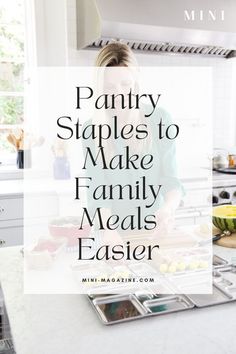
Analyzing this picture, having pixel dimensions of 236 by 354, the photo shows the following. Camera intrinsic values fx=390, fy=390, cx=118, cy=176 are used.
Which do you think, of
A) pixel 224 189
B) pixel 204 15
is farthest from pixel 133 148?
pixel 204 15

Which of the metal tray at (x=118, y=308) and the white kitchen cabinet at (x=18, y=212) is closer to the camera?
the metal tray at (x=118, y=308)

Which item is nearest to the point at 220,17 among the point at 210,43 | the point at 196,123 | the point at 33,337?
the point at 210,43

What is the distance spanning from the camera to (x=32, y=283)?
1083mm

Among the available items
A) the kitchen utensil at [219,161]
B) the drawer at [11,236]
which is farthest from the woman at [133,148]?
the kitchen utensil at [219,161]

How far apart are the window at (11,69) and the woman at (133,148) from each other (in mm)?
1669

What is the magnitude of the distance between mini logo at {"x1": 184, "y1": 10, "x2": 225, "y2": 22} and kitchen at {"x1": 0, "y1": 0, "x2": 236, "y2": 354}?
0.04m

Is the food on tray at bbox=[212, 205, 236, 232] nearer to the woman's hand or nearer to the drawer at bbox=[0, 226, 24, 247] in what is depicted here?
the woman's hand

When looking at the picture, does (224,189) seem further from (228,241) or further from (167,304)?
(167,304)

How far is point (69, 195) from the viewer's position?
8.04 feet

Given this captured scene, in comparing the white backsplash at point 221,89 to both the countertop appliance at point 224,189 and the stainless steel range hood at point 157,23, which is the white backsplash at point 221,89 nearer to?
the stainless steel range hood at point 157,23

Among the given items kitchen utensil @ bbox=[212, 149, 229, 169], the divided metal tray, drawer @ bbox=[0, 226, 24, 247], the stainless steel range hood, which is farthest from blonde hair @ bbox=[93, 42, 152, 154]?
kitchen utensil @ bbox=[212, 149, 229, 169]

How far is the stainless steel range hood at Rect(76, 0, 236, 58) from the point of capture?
93.2 inches

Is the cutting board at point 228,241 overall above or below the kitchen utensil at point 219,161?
below

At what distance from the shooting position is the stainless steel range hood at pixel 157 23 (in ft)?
7.77
